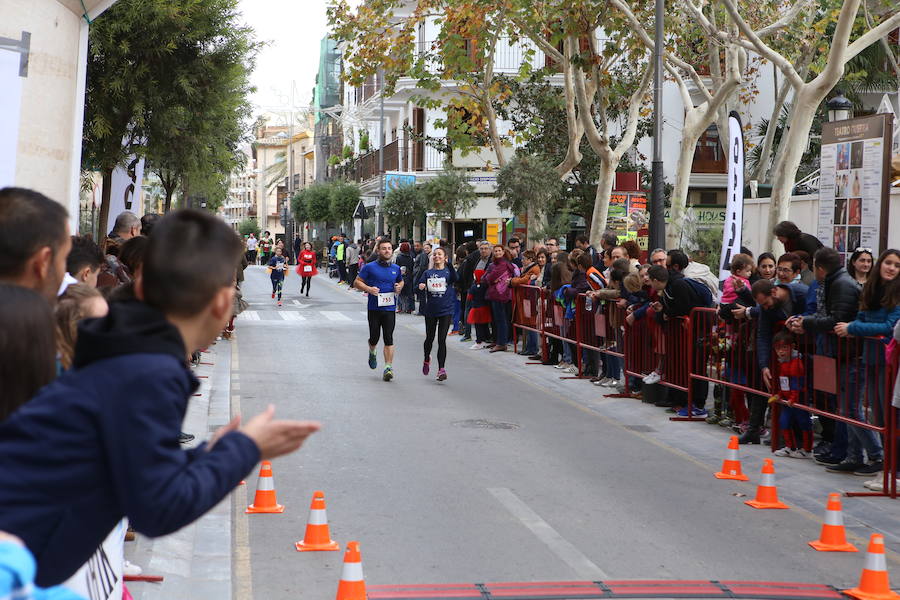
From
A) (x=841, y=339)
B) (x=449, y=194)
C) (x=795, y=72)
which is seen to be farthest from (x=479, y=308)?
(x=449, y=194)

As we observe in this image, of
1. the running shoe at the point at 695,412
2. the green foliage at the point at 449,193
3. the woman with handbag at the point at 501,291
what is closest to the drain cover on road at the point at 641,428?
the running shoe at the point at 695,412

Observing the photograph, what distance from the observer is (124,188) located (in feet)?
64.4

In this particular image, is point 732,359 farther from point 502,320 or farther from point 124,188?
point 124,188

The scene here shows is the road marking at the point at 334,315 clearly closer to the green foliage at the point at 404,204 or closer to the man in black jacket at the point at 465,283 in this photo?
the man in black jacket at the point at 465,283

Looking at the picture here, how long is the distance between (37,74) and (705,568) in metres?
7.31

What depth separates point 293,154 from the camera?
112 meters

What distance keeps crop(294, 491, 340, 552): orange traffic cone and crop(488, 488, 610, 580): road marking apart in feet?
4.43

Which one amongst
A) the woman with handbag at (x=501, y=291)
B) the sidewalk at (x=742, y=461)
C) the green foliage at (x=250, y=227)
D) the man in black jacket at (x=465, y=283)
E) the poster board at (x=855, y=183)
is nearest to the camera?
the sidewalk at (x=742, y=461)

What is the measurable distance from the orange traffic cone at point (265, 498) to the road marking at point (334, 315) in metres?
18.6

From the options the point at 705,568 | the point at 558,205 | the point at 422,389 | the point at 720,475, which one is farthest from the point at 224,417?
the point at 558,205

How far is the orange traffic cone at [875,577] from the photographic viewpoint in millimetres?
6059

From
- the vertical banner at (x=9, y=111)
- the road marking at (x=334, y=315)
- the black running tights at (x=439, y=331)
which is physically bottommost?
the road marking at (x=334, y=315)

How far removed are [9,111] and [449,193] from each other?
27.1m

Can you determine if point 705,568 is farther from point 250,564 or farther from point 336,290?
point 336,290
